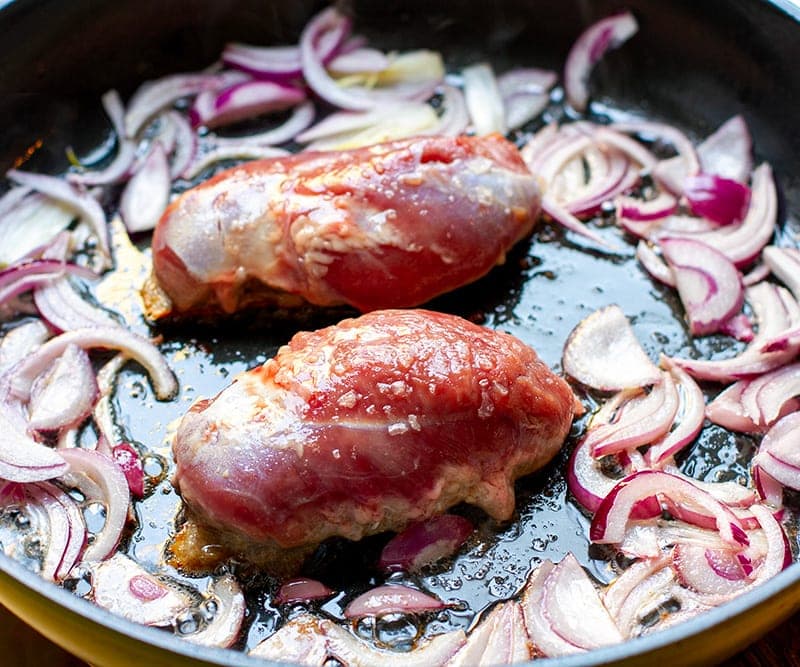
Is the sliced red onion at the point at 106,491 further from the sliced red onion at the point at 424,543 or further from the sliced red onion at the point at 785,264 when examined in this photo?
the sliced red onion at the point at 785,264

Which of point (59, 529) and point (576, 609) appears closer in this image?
point (576, 609)

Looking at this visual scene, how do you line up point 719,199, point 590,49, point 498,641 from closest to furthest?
point 498,641
point 719,199
point 590,49

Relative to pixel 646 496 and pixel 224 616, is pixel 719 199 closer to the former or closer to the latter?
pixel 646 496

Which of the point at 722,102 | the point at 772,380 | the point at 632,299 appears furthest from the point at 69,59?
the point at 772,380

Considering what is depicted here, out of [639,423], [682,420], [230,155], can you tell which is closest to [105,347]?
[230,155]

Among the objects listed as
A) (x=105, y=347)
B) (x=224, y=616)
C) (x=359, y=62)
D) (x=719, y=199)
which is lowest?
(x=224, y=616)

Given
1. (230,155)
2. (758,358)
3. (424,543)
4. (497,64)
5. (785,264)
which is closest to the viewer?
(424,543)

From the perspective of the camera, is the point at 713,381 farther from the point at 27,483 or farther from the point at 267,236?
the point at 27,483

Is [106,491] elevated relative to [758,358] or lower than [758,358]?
lower
